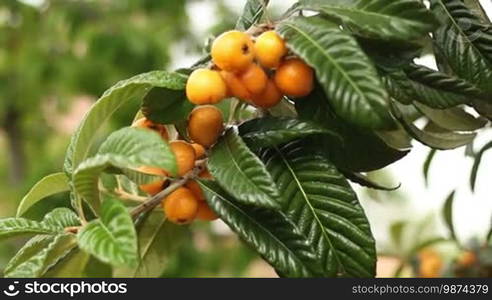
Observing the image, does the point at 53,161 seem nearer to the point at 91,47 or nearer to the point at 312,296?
the point at 91,47

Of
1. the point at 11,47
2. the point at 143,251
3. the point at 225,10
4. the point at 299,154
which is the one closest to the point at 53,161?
the point at 11,47

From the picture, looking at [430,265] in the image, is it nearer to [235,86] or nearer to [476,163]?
[476,163]

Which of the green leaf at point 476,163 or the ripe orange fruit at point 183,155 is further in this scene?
the green leaf at point 476,163

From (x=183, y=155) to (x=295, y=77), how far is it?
89mm

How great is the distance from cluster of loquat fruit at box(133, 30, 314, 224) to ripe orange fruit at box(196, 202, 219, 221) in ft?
0.07

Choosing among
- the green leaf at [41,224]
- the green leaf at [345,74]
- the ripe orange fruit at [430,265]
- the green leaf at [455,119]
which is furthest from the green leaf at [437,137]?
the ripe orange fruit at [430,265]

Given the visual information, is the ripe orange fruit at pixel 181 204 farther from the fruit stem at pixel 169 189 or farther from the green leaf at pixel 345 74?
the green leaf at pixel 345 74

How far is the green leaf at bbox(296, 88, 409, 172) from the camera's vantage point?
0.45 meters

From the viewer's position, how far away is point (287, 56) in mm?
428

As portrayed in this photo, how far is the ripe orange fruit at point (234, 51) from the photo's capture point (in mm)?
412

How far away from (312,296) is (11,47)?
227 centimetres

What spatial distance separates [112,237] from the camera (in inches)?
15.1

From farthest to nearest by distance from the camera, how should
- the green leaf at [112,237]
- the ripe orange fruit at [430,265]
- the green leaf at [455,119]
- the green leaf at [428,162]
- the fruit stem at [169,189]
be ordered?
1. the ripe orange fruit at [430,265]
2. the green leaf at [428,162]
3. the green leaf at [455,119]
4. the fruit stem at [169,189]
5. the green leaf at [112,237]

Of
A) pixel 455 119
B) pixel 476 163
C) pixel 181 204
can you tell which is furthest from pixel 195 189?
pixel 476 163
